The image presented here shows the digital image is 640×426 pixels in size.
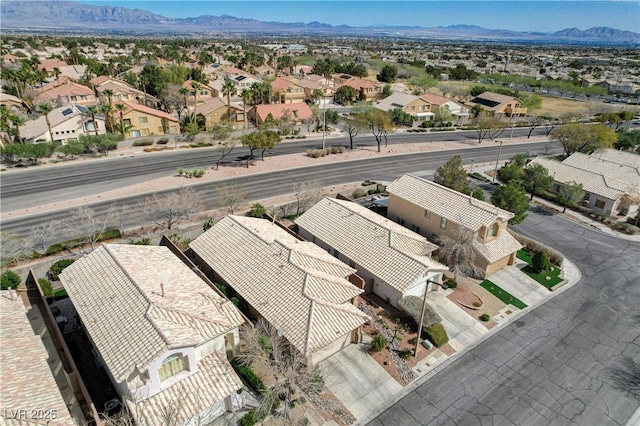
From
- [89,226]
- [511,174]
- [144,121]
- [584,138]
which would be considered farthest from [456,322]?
[144,121]

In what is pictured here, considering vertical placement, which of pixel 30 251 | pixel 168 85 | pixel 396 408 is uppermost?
pixel 168 85

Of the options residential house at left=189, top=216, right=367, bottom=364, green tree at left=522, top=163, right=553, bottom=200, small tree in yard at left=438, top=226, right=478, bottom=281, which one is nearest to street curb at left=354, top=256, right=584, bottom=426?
residential house at left=189, top=216, right=367, bottom=364

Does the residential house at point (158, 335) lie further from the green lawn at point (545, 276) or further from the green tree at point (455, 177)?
the green tree at point (455, 177)

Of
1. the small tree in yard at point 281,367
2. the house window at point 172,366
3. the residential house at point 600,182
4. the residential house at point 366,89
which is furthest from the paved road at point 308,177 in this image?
the residential house at point 366,89

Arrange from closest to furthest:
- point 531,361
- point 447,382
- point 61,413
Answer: point 61,413, point 447,382, point 531,361

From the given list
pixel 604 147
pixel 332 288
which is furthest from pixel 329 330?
pixel 604 147

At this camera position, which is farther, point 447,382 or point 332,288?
point 332,288

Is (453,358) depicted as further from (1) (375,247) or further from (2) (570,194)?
(2) (570,194)

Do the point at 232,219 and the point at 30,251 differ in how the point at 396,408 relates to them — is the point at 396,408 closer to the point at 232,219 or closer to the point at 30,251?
the point at 232,219
